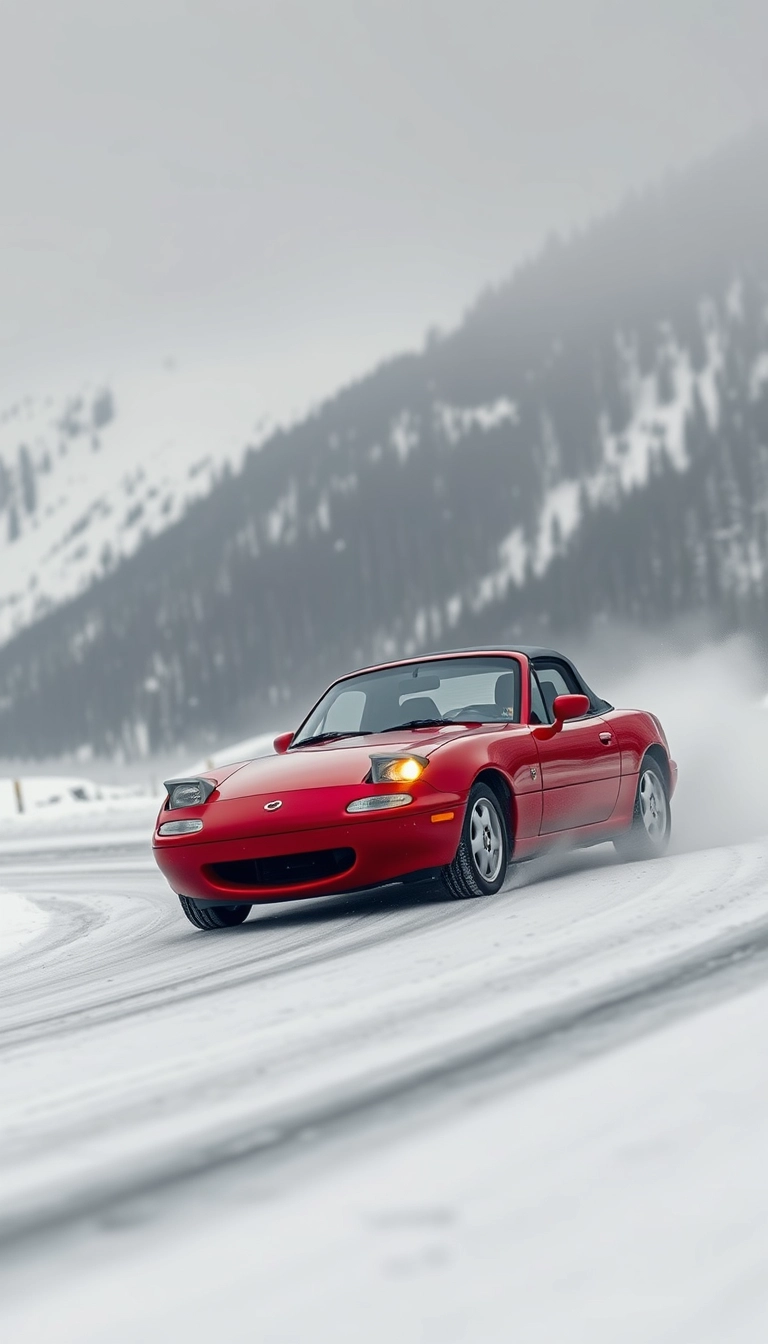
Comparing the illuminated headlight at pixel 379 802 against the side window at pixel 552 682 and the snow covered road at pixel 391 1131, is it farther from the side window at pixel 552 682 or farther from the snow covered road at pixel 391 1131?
the side window at pixel 552 682

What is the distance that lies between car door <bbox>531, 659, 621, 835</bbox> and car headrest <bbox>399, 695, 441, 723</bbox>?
593 mm

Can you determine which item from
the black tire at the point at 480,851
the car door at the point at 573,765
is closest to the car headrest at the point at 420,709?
the car door at the point at 573,765

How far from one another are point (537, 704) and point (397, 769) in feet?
5.51

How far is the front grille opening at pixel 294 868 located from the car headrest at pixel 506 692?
169 centimetres

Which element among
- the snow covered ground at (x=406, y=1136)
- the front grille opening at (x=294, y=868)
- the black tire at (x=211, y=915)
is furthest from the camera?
the black tire at (x=211, y=915)

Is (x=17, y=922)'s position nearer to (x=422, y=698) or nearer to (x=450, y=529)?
(x=422, y=698)

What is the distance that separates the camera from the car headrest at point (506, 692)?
29.0ft

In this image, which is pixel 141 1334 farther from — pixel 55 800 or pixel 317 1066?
pixel 55 800

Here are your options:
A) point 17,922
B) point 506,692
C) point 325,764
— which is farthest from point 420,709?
point 17,922

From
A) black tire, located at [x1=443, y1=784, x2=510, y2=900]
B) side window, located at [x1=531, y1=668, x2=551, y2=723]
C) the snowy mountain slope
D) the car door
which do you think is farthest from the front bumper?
the snowy mountain slope

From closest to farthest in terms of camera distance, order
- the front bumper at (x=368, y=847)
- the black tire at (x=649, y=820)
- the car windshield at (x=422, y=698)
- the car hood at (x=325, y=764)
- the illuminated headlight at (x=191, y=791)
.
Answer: the front bumper at (x=368, y=847), the car hood at (x=325, y=764), the illuminated headlight at (x=191, y=791), the car windshield at (x=422, y=698), the black tire at (x=649, y=820)

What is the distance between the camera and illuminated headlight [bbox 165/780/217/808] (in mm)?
8039

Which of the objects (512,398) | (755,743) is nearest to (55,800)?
(755,743)

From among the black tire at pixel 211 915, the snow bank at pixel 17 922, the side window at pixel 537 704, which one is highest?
the side window at pixel 537 704
